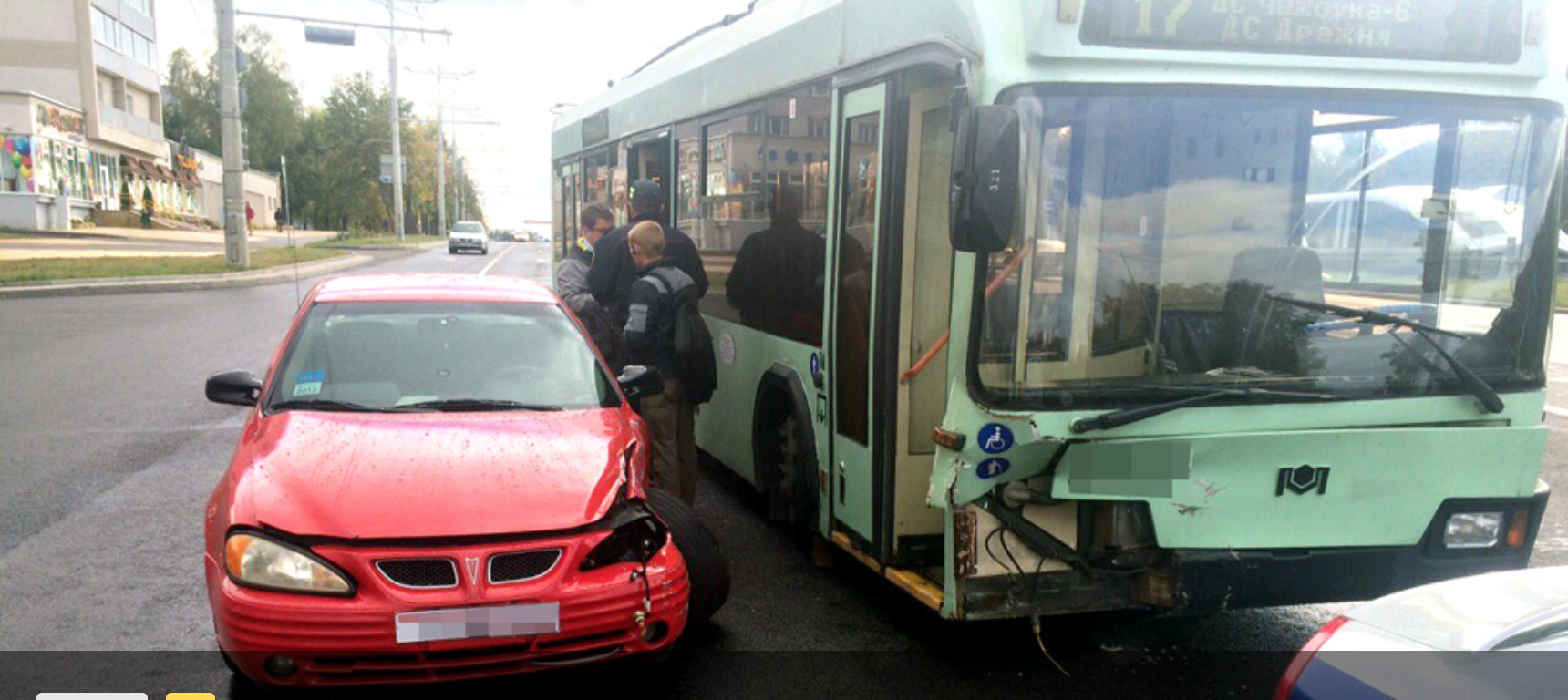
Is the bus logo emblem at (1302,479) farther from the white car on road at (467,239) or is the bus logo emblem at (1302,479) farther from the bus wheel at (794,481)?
the white car on road at (467,239)

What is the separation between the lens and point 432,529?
3.62 metres

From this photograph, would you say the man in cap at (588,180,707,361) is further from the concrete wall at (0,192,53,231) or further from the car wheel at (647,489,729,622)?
the concrete wall at (0,192,53,231)

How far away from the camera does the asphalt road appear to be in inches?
169

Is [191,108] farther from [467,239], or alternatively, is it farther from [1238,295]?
[1238,295]

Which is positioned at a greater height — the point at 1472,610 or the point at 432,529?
A: the point at 1472,610

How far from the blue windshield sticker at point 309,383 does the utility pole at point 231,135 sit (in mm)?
23600

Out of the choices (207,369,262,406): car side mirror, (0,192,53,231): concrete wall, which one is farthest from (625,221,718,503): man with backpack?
(0,192,53,231): concrete wall

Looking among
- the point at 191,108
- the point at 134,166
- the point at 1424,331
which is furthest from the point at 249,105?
the point at 1424,331

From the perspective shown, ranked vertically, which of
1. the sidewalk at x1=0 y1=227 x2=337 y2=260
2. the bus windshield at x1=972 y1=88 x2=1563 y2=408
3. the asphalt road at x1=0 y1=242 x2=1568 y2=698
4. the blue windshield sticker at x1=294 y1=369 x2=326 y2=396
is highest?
the bus windshield at x1=972 y1=88 x2=1563 y2=408

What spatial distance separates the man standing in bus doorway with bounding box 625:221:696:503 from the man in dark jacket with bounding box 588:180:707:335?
2.06ft

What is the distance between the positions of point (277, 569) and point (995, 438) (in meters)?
2.33

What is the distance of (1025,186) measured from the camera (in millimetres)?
3781

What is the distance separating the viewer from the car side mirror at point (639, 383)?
5312 millimetres

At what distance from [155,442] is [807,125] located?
19.3 feet
